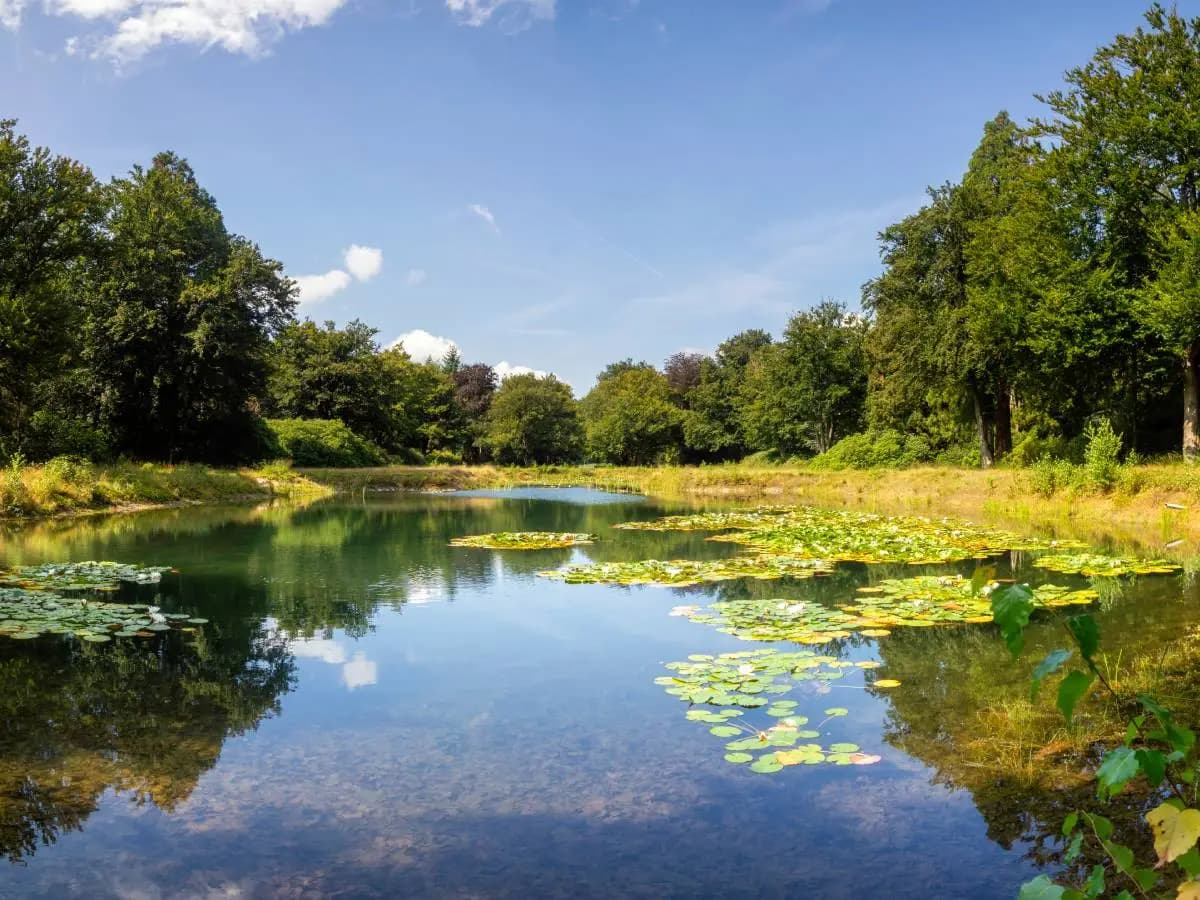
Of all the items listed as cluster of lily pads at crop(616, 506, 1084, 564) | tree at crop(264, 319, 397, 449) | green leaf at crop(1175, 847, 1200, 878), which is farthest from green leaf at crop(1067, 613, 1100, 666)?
tree at crop(264, 319, 397, 449)

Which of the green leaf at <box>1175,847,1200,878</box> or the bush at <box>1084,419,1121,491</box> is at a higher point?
the bush at <box>1084,419,1121,491</box>

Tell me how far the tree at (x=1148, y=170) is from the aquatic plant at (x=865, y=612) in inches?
598

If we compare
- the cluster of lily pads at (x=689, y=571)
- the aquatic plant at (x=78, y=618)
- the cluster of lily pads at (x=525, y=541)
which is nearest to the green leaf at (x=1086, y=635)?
the aquatic plant at (x=78, y=618)

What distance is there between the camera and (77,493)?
2578 centimetres

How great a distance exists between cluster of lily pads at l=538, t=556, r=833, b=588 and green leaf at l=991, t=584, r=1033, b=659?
11489mm

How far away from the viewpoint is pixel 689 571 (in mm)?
14672

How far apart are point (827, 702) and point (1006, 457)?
32.0 m

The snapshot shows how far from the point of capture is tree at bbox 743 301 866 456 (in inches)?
2313

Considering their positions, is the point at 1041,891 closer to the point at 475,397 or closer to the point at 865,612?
the point at 865,612

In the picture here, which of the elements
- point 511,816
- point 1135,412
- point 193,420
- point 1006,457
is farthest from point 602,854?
point 193,420

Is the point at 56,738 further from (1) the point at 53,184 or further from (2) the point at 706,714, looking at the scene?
(1) the point at 53,184

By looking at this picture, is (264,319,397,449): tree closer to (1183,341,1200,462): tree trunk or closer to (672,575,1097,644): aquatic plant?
(1183,341,1200,462): tree trunk

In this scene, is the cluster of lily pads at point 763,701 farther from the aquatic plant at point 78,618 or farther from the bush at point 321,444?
the bush at point 321,444

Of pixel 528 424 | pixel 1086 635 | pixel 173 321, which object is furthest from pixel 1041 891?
pixel 528 424
